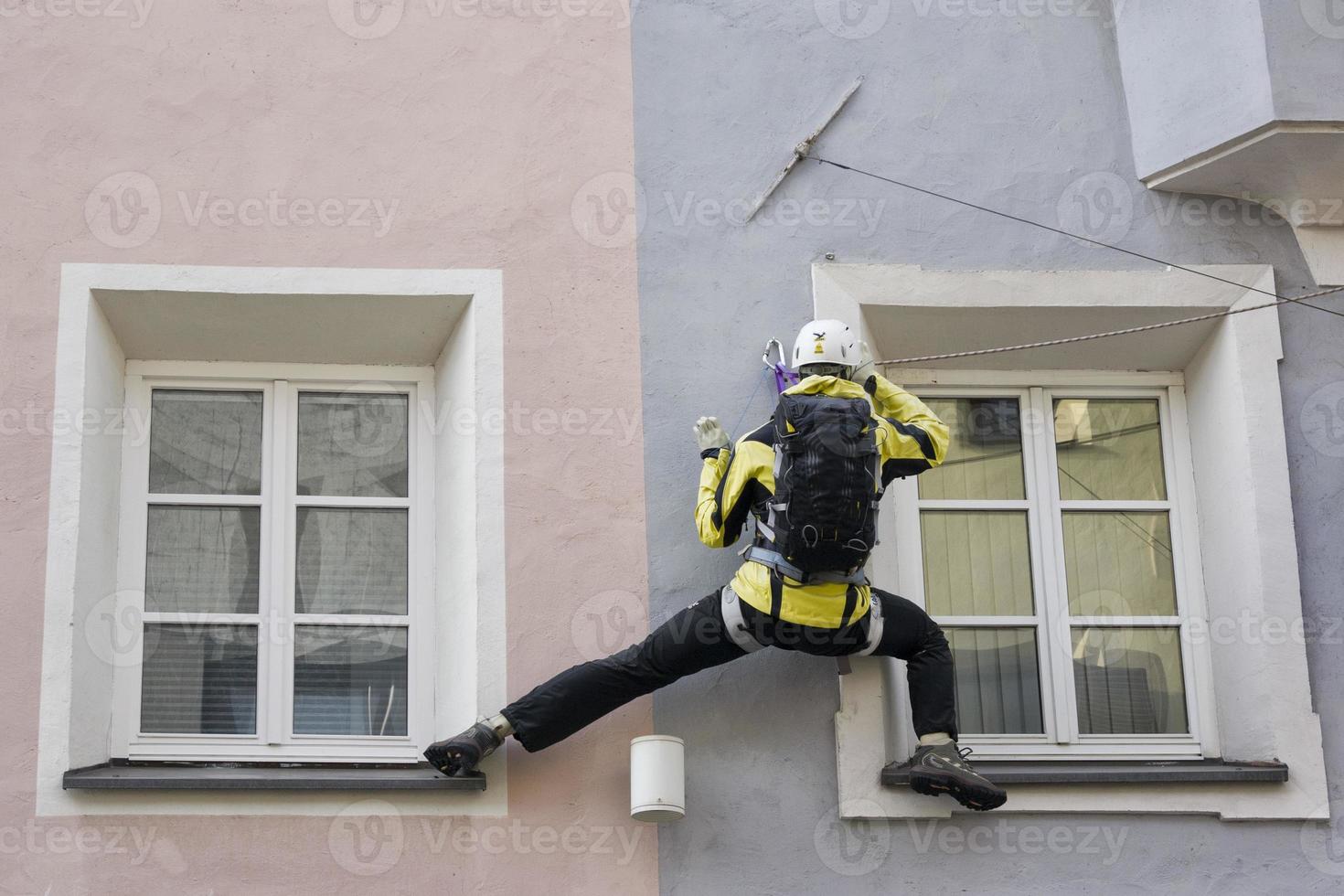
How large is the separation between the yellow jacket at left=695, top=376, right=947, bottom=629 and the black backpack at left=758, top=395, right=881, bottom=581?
85 millimetres

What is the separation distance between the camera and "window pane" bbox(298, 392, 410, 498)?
7.57 metres

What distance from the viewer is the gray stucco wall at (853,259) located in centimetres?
691

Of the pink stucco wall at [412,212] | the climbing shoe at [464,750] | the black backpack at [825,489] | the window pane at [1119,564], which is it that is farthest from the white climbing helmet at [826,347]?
the climbing shoe at [464,750]

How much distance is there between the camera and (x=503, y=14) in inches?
304

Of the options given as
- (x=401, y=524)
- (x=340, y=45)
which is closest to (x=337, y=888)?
(x=401, y=524)

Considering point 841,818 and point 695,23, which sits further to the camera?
point 695,23

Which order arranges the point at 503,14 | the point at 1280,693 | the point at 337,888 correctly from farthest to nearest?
the point at 503,14
the point at 1280,693
the point at 337,888

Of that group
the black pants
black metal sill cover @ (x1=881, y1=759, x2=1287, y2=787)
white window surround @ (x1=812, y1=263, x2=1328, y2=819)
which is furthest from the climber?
white window surround @ (x1=812, y1=263, x2=1328, y2=819)

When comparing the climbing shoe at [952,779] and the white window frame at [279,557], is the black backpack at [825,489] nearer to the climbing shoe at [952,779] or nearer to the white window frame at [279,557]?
the climbing shoe at [952,779]

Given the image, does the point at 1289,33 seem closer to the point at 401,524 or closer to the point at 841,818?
the point at 841,818

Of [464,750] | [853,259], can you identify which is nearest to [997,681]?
[853,259]

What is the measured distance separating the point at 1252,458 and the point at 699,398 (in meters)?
2.10

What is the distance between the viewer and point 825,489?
6.54m

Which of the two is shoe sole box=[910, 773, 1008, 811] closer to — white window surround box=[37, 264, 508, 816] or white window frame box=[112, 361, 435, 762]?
white window surround box=[37, 264, 508, 816]
